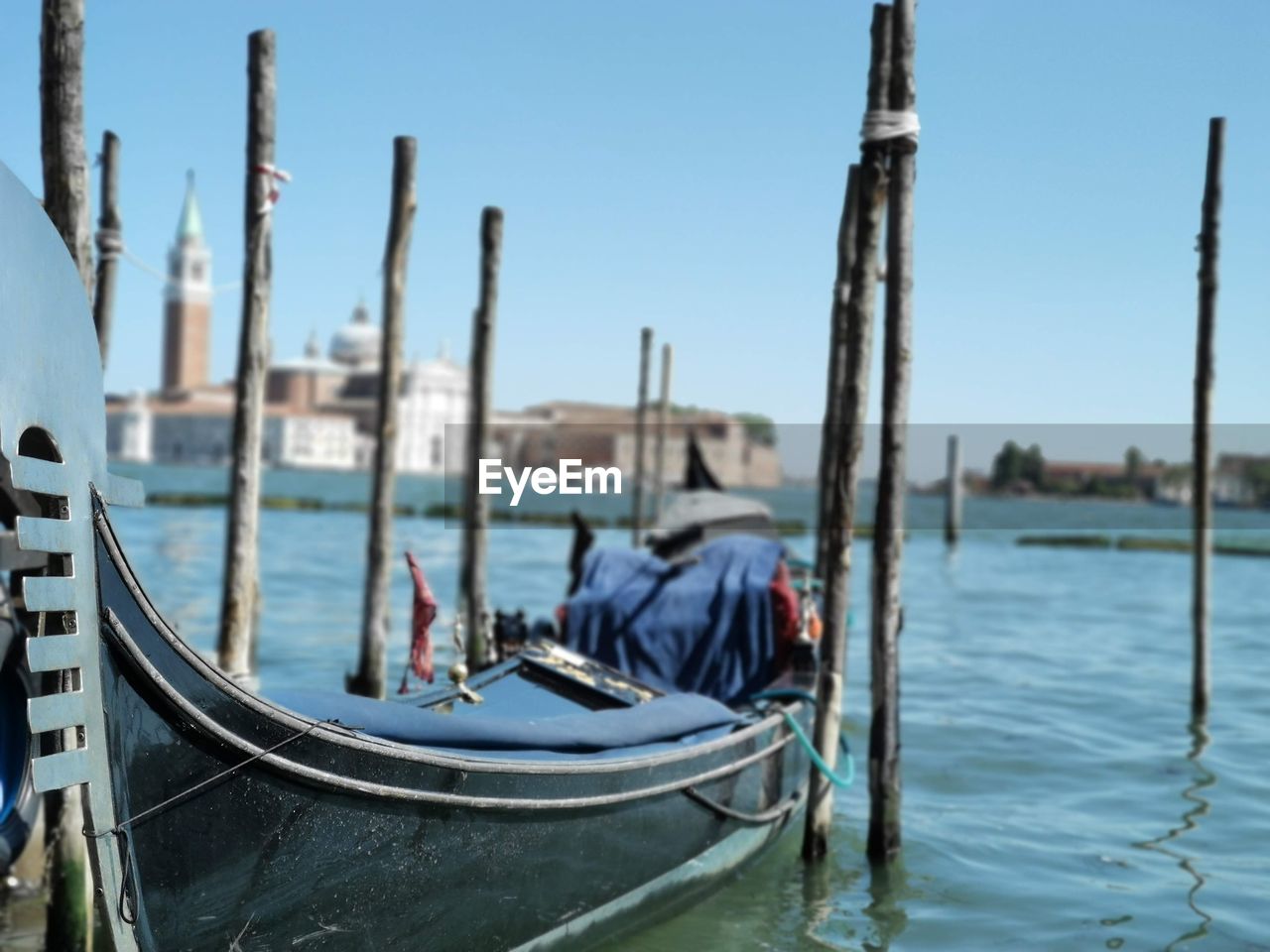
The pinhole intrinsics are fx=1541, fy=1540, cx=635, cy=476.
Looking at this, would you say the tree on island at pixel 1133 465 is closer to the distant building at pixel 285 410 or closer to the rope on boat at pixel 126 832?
the rope on boat at pixel 126 832

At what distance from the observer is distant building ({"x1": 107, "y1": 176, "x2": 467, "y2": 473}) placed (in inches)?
3784

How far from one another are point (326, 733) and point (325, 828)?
21cm

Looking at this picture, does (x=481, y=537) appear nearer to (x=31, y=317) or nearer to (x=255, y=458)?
(x=255, y=458)

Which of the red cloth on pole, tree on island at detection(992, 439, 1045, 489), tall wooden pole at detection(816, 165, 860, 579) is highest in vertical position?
tall wooden pole at detection(816, 165, 860, 579)

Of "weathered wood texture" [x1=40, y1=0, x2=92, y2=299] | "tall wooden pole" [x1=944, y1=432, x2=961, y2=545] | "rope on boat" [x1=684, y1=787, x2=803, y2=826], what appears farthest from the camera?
"tall wooden pole" [x1=944, y1=432, x2=961, y2=545]

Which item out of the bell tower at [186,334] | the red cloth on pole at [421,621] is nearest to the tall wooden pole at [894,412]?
the red cloth on pole at [421,621]

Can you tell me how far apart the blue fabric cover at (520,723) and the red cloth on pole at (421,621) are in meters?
0.24

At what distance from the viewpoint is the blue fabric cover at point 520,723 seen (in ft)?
11.0

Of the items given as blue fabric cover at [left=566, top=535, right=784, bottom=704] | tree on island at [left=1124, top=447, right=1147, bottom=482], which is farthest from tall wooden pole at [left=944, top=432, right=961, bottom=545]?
blue fabric cover at [left=566, top=535, right=784, bottom=704]

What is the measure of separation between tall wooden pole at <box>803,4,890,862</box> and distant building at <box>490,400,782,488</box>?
0.75 metres

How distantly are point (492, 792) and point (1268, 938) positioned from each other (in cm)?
263

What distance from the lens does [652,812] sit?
13.5 ft

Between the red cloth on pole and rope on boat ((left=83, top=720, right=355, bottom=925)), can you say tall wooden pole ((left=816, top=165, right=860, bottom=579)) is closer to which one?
the red cloth on pole

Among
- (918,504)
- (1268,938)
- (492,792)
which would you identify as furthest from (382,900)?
(918,504)
